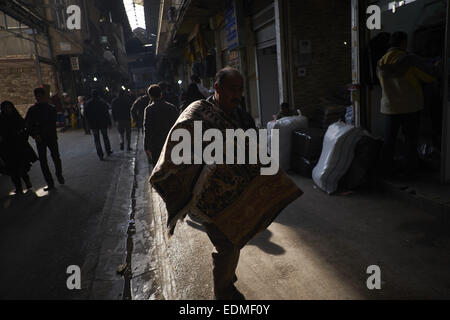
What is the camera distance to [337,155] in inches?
184

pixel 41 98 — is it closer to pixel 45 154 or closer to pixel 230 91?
pixel 45 154

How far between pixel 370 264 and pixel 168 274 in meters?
1.83

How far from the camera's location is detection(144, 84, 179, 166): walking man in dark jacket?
515cm

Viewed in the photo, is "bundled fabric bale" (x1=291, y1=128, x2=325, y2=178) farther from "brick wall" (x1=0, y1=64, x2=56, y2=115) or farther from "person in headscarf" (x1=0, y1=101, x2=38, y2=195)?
"brick wall" (x1=0, y1=64, x2=56, y2=115)

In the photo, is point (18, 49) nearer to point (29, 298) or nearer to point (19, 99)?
point (19, 99)

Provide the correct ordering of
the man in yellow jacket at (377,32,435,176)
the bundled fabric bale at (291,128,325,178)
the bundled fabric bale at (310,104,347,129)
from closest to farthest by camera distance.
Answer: the man in yellow jacket at (377,32,435,176) → the bundled fabric bale at (291,128,325,178) → the bundled fabric bale at (310,104,347,129)

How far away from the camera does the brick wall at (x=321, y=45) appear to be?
298 inches

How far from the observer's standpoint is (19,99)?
18.2m

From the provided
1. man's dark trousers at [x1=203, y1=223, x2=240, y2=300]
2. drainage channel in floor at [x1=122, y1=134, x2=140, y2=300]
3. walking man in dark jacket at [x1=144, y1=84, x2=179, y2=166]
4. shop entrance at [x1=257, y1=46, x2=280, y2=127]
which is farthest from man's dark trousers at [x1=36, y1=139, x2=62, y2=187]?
shop entrance at [x1=257, y1=46, x2=280, y2=127]

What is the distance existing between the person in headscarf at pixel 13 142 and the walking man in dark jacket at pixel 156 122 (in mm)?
2902

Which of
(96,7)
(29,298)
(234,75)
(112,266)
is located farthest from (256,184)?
(96,7)

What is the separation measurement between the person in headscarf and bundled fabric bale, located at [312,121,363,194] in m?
5.50

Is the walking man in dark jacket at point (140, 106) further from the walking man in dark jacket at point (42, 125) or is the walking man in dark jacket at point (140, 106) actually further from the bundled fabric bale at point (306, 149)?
the bundled fabric bale at point (306, 149)

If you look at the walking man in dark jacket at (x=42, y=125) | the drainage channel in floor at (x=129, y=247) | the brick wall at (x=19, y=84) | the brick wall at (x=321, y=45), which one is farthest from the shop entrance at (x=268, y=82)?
the brick wall at (x=19, y=84)
